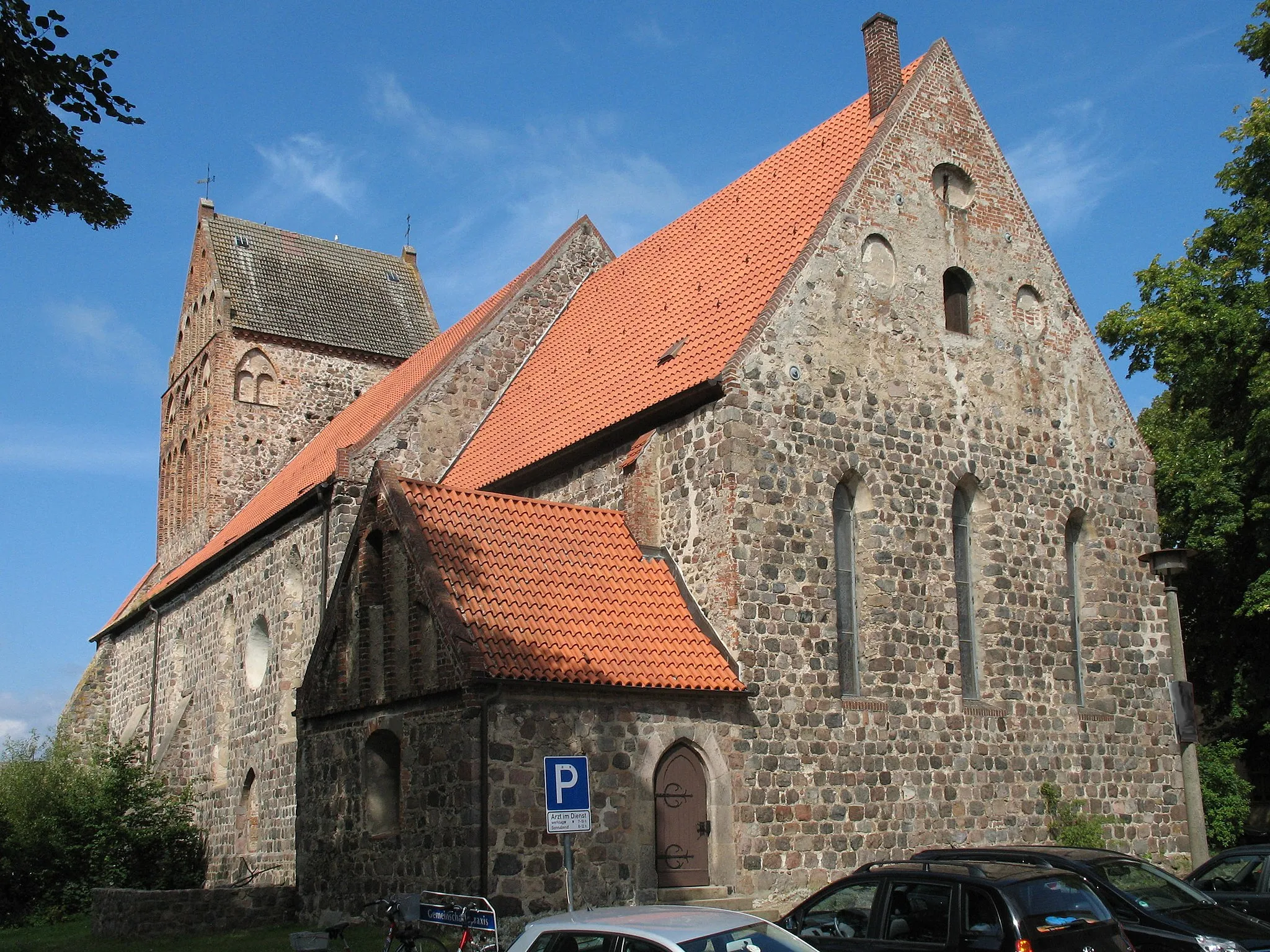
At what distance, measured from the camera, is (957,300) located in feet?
62.4

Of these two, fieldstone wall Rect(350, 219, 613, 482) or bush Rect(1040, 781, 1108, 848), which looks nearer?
bush Rect(1040, 781, 1108, 848)

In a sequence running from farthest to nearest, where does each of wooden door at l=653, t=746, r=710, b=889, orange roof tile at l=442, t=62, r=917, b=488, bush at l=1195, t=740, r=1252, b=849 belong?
bush at l=1195, t=740, r=1252, b=849 → orange roof tile at l=442, t=62, r=917, b=488 → wooden door at l=653, t=746, r=710, b=889

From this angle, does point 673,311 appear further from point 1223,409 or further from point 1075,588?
point 1223,409

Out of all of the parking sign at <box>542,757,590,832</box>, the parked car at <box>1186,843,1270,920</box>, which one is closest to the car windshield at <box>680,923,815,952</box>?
the parking sign at <box>542,757,590,832</box>

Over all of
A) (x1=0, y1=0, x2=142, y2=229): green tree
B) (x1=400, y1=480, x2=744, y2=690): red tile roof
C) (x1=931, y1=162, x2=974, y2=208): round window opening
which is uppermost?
(x1=931, y1=162, x2=974, y2=208): round window opening

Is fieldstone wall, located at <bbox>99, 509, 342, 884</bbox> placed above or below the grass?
above

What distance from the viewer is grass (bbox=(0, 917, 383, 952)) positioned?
1452 centimetres

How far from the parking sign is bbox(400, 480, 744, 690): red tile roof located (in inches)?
105

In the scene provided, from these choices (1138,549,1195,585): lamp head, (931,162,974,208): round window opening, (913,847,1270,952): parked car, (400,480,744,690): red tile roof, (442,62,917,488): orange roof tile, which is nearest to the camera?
(913,847,1270,952): parked car

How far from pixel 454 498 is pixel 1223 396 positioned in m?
15.3

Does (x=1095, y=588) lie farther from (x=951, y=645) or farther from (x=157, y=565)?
(x=157, y=565)

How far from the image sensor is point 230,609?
Result: 2634cm

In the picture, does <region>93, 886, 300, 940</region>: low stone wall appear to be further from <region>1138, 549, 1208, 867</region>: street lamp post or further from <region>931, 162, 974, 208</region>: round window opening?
<region>931, 162, 974, 208</region>: round window opening

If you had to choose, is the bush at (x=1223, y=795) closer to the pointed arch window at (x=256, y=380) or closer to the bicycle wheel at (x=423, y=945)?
the bicycle wheel at (x=423, y=945)
